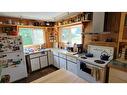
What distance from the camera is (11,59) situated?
2.33 metres

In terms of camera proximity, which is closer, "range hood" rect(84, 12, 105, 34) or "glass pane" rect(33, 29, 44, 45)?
"range hood" rect(84, 12, 105, 34)

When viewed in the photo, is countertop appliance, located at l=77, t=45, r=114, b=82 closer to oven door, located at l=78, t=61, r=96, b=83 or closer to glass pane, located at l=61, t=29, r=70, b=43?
oven door, located at l=78, t=61, r=96, b=83

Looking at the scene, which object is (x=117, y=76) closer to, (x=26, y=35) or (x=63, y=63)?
(x=63, y=63)

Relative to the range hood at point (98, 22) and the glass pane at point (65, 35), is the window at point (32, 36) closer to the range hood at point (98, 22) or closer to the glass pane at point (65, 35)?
the glass pane at point (65, 35)

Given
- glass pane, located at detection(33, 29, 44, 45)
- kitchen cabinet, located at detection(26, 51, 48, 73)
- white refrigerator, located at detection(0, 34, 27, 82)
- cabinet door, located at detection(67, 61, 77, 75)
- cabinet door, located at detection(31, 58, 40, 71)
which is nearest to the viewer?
white refrigerator, located at detection(0, 34, 27, 82)

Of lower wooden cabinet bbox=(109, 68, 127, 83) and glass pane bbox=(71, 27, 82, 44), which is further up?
glass pane bbox=(71, 27, 82, 44)

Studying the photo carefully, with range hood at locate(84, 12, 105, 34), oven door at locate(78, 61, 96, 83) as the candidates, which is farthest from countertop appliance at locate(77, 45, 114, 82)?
range hood at locate(84, 12, 105, 34)

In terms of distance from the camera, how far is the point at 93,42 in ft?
8.52

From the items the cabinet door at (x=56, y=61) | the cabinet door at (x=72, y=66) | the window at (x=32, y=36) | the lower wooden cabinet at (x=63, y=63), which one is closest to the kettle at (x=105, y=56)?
the cabinet door at (x=72, y=66)

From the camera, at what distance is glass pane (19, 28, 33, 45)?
333 cm

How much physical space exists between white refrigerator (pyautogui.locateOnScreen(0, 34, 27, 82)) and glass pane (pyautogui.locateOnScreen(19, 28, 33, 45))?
3.11 ft
